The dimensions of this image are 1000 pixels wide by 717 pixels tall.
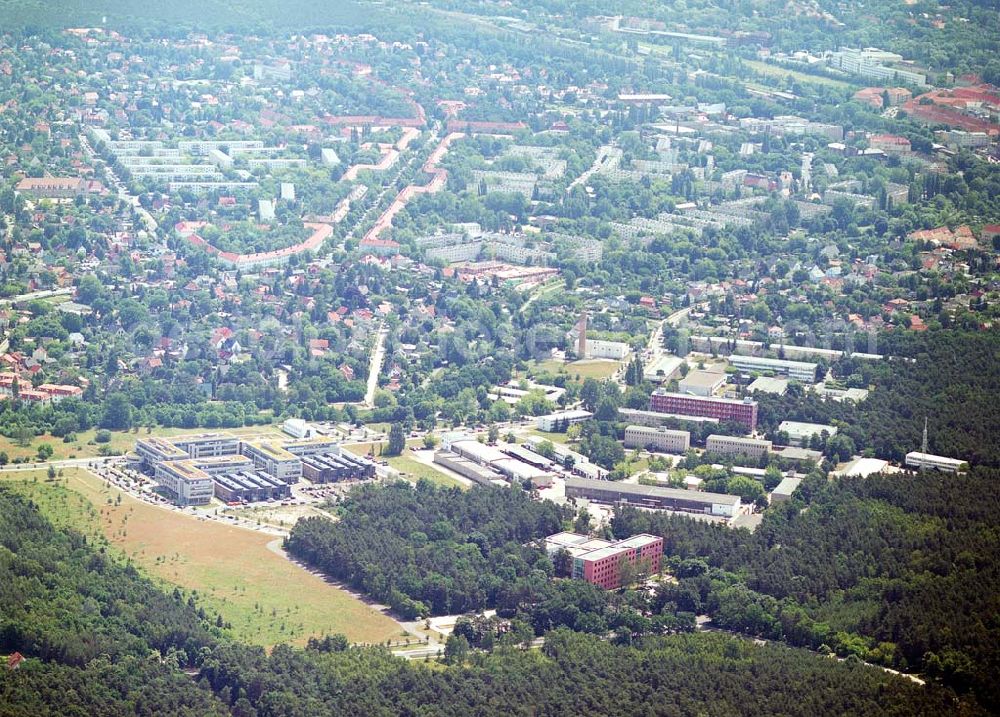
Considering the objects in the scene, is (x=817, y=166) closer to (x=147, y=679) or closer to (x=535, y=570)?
(x=535, y=570)

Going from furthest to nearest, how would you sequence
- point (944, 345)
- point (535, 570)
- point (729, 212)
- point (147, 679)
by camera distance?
1. point (729, 212)
2. point (944, 345)
3. point (535, 570)
4. point (147, 679)

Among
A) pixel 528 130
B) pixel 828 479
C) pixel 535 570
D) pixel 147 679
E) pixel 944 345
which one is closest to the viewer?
pixel 147 679

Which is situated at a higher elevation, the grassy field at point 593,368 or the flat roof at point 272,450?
the grassy field at point 593,368

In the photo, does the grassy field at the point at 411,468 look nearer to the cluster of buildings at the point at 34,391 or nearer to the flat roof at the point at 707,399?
the flat roof at the point at 707,399

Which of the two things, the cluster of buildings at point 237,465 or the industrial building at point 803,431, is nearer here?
the cluster of buildings at point 237,465

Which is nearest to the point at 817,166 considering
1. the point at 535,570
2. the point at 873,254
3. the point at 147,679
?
the point at 873,254

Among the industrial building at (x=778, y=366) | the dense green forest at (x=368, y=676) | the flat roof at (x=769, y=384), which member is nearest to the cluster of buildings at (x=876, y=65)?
the industrial building at (x=778, y=366)
